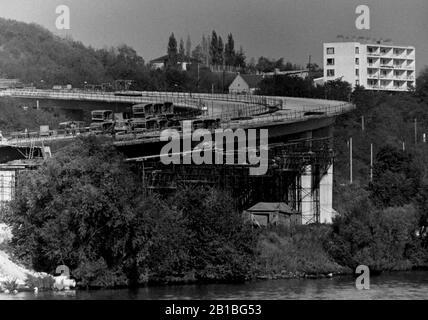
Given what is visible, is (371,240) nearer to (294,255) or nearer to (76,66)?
(294,255)

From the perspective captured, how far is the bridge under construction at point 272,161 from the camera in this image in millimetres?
37116

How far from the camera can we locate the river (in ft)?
91.2

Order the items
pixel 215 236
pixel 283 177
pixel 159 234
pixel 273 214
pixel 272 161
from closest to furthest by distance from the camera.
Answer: pixel 159 234
pixel 215 236
pixel 273 214
pixel 272 161
pixel 283 177

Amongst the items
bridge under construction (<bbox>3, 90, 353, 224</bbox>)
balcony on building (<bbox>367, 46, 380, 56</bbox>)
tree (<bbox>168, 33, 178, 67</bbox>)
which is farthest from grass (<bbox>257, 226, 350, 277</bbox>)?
tree (<bbox>168, 33, 178, 67</bbox>)

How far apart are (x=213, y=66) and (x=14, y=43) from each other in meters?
21.5

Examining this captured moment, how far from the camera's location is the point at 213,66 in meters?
84.4

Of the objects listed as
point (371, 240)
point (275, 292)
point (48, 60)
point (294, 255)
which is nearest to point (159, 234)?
point (275, 292)

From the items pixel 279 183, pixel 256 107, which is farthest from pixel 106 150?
pixel 256 107

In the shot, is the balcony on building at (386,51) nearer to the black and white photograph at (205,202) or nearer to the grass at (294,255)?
the black and white photograph at (205,202)

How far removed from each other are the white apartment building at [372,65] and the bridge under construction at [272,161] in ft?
64.3

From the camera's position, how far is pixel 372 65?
75250 millimetres

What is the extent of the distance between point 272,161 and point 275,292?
40.4ft

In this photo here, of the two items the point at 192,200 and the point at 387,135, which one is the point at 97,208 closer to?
the point at 192,200
